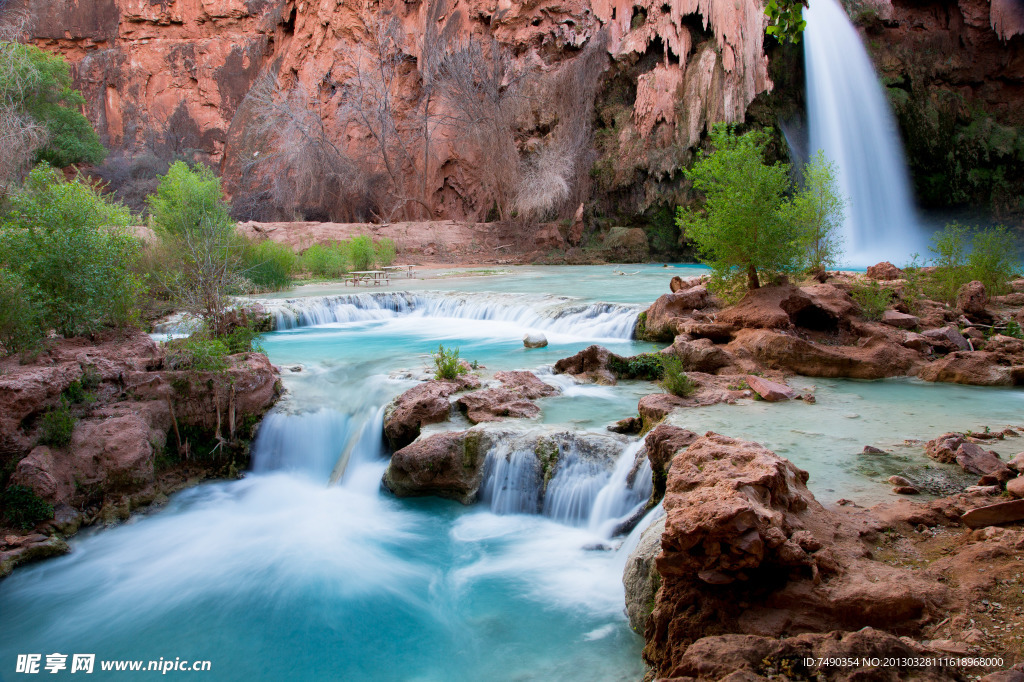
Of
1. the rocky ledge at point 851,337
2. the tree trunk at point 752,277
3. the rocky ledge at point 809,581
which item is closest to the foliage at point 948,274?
the rocky ledge at point 851,337

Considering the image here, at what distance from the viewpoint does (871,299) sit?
871 centimetres

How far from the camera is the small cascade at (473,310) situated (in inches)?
453

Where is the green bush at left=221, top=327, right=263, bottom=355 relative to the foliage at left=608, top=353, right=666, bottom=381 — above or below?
above

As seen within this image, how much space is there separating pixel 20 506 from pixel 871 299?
950 centimetres

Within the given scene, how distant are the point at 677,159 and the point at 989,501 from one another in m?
21.9

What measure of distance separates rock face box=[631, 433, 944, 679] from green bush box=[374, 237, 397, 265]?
19062 millimetres

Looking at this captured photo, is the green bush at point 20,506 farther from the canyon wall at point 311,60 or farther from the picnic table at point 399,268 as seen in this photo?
the canyon wall at point 311,60

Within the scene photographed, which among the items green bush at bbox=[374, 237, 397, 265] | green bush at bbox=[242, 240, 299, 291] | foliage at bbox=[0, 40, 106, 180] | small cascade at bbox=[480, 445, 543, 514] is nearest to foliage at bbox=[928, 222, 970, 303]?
small cascade at bbox=[480, 445, 543, 514]

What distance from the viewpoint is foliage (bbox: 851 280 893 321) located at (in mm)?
8648

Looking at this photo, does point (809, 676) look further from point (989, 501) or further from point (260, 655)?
point (260, 655)

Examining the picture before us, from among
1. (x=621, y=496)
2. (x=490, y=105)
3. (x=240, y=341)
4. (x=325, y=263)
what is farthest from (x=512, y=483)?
(x=490, y=105)

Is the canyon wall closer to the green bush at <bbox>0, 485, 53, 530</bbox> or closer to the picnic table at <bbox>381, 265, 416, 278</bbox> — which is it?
the picnic table at <bbox>381, 265, 416, 278</bbox>

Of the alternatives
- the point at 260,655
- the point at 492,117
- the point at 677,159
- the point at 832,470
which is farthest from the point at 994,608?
the point at 492,117

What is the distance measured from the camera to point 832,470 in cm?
450
